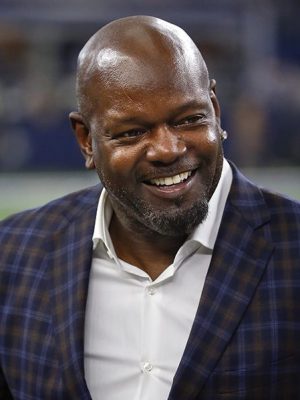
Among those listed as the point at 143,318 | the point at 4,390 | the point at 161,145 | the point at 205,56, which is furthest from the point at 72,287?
the point at 205,56

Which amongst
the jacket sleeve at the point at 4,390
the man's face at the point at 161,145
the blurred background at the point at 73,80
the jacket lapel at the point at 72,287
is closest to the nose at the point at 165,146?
the man's face at the point at 161,145

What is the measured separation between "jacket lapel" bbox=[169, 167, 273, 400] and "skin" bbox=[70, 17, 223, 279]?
3.6 inches

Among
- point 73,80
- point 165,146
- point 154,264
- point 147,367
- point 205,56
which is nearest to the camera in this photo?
point 165,146

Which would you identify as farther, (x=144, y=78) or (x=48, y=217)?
(x=48, y=217)

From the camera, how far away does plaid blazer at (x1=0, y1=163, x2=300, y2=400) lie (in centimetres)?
165

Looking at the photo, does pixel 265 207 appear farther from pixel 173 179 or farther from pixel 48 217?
pixel 48 217

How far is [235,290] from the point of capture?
170cm

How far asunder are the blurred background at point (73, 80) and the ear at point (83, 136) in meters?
5.98

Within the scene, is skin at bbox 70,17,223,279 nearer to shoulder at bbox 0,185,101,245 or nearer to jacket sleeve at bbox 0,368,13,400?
shoulder at bbox 0,185,101,245

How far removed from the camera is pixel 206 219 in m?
1.76

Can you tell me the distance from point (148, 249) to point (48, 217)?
250 mm

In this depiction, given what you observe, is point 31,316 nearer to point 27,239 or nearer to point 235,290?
point 27,239

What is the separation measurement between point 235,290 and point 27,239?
1.54 ft

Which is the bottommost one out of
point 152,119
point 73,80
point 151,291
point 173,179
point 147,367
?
point 73,80
